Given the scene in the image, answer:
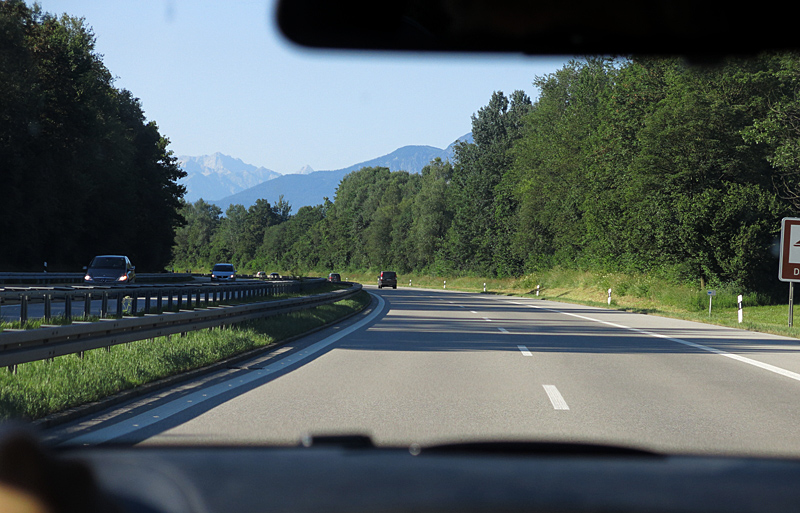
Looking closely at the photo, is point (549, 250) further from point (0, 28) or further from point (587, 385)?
point (587, 385)

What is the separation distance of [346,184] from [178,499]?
195318mm

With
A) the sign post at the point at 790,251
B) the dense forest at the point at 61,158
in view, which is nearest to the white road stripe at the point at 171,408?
the sign post at the point at 790,251

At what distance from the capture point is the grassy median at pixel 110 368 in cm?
878

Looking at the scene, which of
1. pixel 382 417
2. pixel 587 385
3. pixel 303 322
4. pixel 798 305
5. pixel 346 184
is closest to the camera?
pixel 382 417

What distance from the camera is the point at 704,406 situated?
33.1ft

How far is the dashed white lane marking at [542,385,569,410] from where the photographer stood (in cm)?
998

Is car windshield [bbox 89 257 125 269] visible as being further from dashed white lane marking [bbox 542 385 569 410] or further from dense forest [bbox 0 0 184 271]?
dashed white lane marking [bbox 542 385 569 410]

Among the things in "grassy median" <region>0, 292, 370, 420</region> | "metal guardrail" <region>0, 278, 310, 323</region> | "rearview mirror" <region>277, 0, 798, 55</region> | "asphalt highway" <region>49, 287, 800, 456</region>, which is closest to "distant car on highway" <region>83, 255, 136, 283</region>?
"metal guardrail" <region>0, 278, 310, 323</region>

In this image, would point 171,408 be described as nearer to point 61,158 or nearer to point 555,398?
point 555,398

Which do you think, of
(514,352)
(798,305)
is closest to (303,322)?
(514,352)

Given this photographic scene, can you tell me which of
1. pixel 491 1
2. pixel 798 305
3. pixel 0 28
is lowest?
pixel 798 305

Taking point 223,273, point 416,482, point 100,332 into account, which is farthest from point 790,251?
point 223,273

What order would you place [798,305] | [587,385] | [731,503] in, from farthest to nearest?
[798,305] < [587,385] < [731,503]

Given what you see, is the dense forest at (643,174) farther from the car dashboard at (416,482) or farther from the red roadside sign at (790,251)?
the red roadside sign at (790,251)
